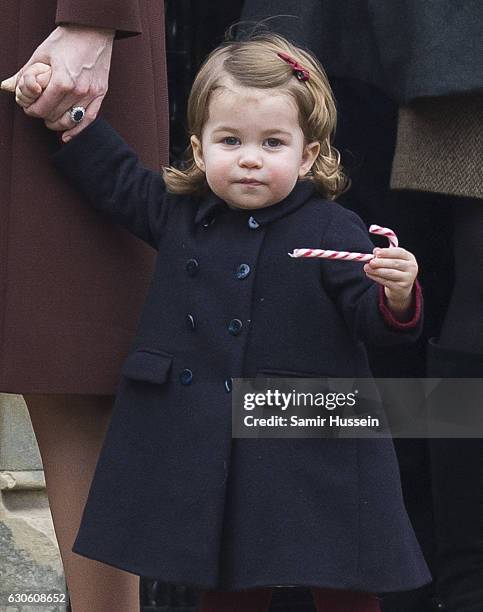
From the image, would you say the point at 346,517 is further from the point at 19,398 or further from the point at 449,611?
the point at 19,398

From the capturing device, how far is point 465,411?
3.09 metres

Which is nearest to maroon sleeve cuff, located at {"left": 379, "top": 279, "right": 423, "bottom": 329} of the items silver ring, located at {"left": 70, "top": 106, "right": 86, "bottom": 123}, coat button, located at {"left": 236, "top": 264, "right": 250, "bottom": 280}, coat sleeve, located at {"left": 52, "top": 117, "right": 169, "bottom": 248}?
coat button, located at {"left": 236, "top": 264, "right": 250, "bottom": 280}

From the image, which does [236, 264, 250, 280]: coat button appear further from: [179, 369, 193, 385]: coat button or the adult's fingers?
the adult's fingers

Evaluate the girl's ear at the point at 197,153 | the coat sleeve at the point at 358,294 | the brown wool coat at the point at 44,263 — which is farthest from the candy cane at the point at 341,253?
the brown wool coat at the point at 44,263

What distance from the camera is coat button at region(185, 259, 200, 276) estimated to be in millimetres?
2592

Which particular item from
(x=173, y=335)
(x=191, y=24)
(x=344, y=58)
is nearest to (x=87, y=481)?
(x=173, y=335)

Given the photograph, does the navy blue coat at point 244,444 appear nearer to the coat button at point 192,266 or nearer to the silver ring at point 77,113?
the coat button at point 192,266

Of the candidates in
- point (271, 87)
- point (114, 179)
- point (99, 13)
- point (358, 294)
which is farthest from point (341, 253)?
point (99, 13)

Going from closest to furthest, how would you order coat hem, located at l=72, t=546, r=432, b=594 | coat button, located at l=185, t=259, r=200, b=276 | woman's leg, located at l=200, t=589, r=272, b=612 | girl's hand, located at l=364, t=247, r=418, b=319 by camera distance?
girl's hand, located at l=364, t=247, r=418, b=319
coat hem, located at l=72, t=546, r=432, b=594
coat button, located at l=185, t=259, r=200, b=276
woman's leg, located at l=200, t=589, r=272, b=612

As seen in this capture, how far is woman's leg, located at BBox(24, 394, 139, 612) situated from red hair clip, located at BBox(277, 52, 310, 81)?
23.7 inches

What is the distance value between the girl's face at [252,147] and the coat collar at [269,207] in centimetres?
2

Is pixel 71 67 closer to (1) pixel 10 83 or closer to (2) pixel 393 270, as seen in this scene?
(1) pixel 10 83

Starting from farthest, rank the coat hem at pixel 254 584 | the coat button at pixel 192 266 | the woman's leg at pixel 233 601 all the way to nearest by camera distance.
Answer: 1. the woman's leg at pixel 233 601
2. the coat button at pixel 192 266
3. the coat hem at pixel 254 584

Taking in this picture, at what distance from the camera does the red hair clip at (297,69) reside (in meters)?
2.60
